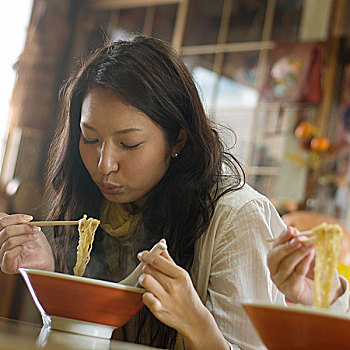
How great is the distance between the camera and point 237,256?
1.05 metres

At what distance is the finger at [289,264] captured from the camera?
77 cm

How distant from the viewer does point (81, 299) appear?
0.82m

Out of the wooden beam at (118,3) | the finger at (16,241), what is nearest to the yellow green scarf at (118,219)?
the finger at (16,241)

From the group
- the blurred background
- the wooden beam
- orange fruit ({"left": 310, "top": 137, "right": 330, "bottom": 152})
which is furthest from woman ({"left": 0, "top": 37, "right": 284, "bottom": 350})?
the wooden beam

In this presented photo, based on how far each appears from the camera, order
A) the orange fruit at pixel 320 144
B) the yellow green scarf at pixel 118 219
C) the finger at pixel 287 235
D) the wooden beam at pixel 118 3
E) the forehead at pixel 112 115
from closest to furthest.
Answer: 1. the finger at pixel 287 235
2. the forehead at pixel 112 115
3. the yellow green scarf at pixel 118 219
4. the orange fruit at pixel 320 144
5. the wooden beam at pixel 118 3

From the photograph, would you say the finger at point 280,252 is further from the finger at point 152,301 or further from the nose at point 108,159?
the nose at point 108,159

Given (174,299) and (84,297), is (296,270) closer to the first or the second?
(174,299)

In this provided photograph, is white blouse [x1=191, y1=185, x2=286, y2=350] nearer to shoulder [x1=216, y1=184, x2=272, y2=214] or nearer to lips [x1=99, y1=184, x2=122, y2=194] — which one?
shoulder [x1=216, y1=184, x2=272, y2=214]

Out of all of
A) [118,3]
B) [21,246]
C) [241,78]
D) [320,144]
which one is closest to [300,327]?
[21,246]

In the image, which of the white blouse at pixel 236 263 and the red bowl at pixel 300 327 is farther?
the white blouse at pixel 236 263

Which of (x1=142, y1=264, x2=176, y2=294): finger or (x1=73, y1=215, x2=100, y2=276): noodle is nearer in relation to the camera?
(x1=142, y1=264, x2=176, y2=294): finger

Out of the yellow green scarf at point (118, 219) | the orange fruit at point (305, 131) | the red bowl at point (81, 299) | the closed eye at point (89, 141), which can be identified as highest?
the orange fruit at point (305, 131)

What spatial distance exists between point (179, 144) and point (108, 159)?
0.15 meters

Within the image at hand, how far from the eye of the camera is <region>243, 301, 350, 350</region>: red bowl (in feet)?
2.15
